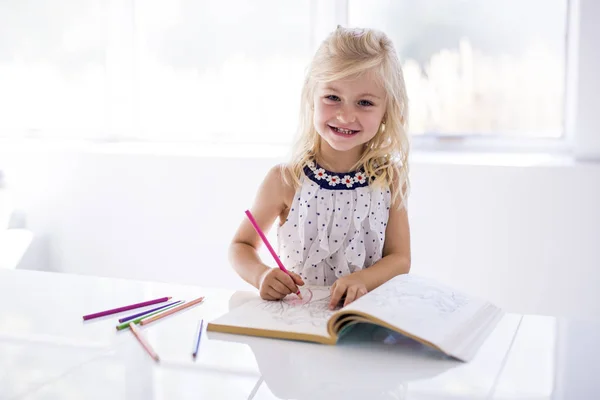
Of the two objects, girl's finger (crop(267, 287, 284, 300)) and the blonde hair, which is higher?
the blonde hair

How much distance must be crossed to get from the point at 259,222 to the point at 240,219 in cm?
113

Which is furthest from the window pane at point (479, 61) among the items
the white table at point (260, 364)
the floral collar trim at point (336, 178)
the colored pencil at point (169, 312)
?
the colored pencil at point (169, 312)

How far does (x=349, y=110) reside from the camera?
1372 millimetres

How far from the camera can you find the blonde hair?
1.38m

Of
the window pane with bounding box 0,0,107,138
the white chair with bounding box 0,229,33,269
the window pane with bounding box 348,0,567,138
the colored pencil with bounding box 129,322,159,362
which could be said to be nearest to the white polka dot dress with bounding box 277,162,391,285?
the colored pencil with bounding box 129,322,159,362

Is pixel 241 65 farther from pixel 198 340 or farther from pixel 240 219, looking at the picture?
pixel 198 340

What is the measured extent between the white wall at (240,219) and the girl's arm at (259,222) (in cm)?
93

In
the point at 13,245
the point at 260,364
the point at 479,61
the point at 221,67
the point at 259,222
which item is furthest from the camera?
the point at 221,67

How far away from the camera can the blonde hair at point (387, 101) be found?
138 cm

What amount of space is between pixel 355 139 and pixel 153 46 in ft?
6.07

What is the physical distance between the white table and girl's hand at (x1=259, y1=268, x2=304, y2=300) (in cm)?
7

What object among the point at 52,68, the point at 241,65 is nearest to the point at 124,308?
the point at 241,65

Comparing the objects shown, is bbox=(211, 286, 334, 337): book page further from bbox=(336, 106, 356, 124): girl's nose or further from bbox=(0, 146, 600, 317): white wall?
bbox=(0, 146, 600, 317): white wall

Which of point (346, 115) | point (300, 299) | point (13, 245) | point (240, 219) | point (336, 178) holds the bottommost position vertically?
point (13, 245)
